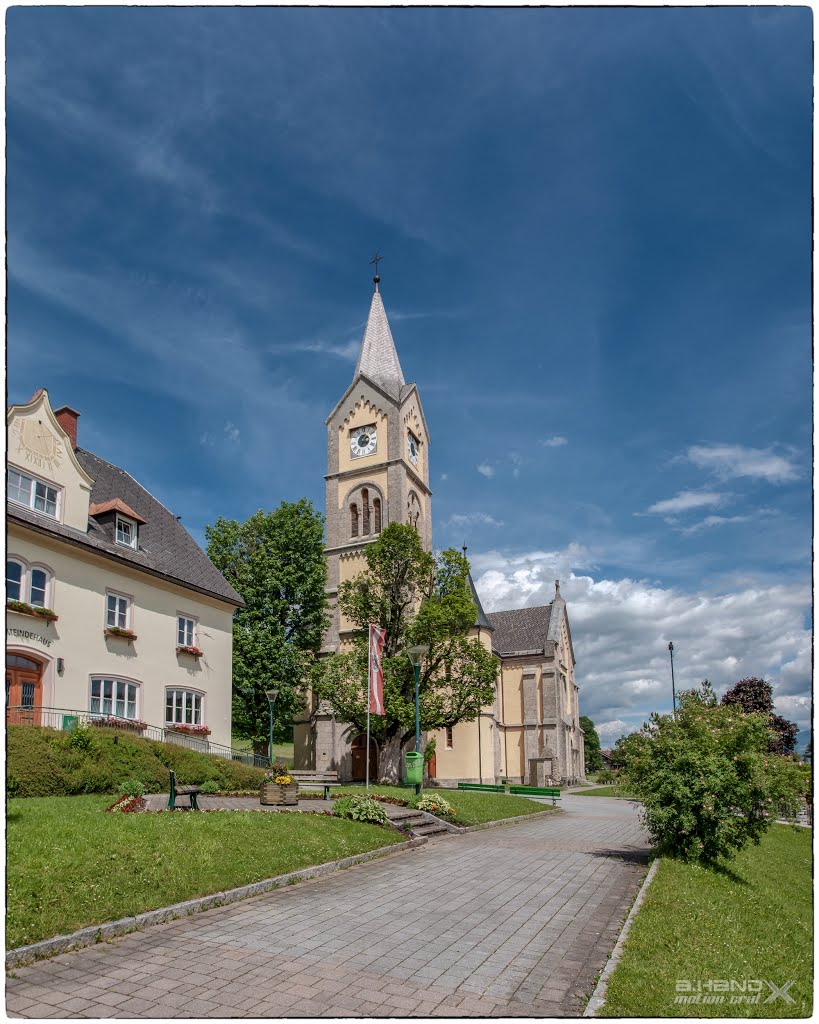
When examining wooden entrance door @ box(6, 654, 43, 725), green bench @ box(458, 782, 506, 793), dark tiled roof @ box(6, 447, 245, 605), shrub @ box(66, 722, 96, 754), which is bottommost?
green bench @ box(458, 782, 506, 793)

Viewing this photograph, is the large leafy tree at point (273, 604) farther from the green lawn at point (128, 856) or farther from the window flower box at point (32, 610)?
the green lawn at point (128, 856)

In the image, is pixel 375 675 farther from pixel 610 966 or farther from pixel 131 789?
pixel 610 966

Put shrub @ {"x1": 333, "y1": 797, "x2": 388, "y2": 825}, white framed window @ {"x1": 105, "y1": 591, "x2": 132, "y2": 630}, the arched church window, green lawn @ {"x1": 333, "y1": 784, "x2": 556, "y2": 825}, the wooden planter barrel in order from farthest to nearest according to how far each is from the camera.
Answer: the arched church window
white framed window @ {"x1": 105, "y1": 591, "x2": 132, "y2": 630}
green lawn @ {"x1": 333, "y1": 784, "x2": 556, "y2": 825}
the wooden planter barrel
shrub @ {"x1": 333, "y1": 797, "x2": 388, "y2": 825}

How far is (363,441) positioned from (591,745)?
82.3 m

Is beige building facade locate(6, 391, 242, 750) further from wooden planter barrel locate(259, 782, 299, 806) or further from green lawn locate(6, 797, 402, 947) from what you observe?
green lawn locate(6, 797, 402, 947)

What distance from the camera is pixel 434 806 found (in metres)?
20.5

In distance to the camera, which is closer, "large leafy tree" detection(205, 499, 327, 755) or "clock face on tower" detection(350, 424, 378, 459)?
"large leafy tree" detection(205, 499, 327, 755)

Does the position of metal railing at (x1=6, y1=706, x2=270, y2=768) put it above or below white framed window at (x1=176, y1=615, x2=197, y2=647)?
below

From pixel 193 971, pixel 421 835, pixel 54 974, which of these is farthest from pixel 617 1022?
pixel 421 835

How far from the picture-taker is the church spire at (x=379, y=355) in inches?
1924

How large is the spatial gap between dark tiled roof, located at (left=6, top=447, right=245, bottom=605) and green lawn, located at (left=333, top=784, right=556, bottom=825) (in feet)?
32.6

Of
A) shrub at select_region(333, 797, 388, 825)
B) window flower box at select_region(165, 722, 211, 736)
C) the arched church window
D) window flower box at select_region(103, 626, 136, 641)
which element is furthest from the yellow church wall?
shrub at select_region(333, 797, 388, 825)

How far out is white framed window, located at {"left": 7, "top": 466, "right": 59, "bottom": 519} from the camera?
21953 millimetres

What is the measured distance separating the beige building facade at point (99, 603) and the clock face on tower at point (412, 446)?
19048 mm
